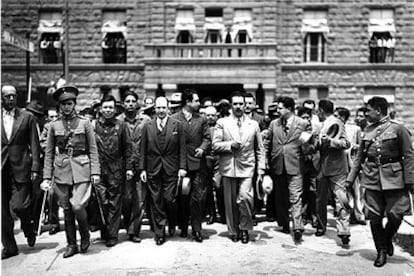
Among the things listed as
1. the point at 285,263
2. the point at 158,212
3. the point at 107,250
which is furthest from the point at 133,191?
the point at 285,263

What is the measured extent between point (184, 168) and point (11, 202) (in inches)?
103

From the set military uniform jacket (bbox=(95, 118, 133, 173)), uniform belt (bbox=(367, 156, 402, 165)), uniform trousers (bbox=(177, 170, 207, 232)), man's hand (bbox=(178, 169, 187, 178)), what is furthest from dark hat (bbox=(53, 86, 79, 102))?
uniform belt (bbox=(367, 156, 402, 165))

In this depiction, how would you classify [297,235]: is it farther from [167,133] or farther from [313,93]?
[313,93]

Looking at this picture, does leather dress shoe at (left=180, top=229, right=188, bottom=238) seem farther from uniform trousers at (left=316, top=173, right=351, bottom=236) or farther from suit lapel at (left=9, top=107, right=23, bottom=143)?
suit lapel at (left=9, top=107, right=23, bottom=143)

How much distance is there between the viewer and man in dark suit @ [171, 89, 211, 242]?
7879 mm

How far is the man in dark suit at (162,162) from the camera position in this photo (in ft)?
25.2

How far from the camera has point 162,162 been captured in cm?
770

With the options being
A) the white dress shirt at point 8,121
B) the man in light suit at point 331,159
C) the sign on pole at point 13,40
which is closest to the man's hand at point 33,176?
the white dress shirt at point 8,121

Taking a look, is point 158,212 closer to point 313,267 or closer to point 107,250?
point 107,250

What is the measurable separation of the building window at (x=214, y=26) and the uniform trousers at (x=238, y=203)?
17637 millimetres

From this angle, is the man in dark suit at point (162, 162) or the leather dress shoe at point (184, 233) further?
the leather dress shoe at point (184, 233)

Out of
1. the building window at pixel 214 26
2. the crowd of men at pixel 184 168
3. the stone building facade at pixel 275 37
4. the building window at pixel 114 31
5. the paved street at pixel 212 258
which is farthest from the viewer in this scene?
the building window at pixel 114 31

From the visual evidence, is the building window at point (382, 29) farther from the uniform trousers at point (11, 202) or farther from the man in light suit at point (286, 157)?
the uniform trousers at point (11, 202)

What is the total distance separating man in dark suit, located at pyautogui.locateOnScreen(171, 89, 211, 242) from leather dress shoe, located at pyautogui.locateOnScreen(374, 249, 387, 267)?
2696 mm
